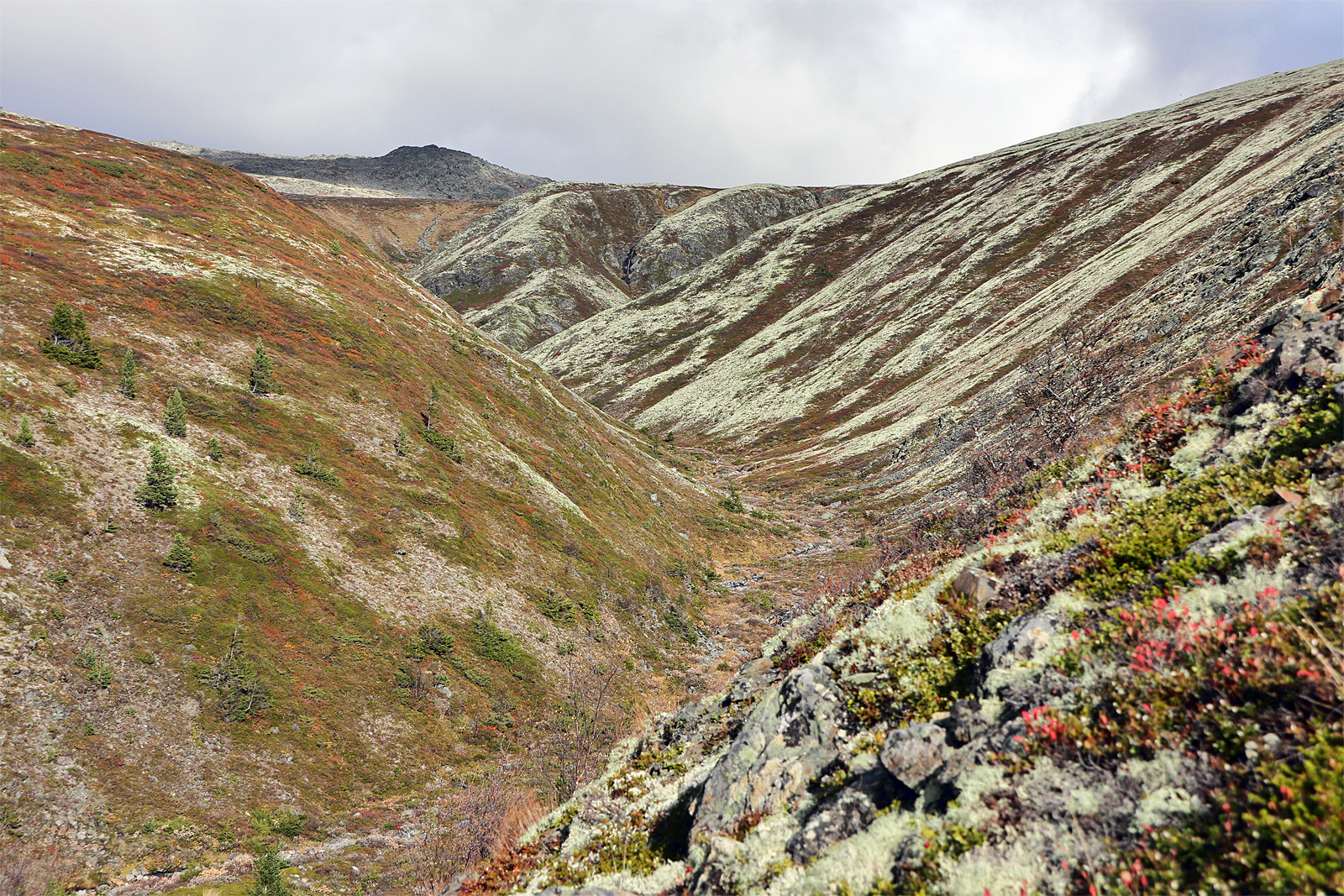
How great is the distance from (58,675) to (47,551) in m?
4.39

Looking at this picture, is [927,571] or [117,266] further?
[117,266]

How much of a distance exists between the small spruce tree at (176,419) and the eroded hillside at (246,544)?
142mm

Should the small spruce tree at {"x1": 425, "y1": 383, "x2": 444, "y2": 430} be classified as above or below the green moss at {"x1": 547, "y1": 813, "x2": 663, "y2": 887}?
above

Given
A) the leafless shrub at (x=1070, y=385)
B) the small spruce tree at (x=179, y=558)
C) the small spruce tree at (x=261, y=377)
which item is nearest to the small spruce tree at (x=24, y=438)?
the small spruce tree at (x=179, y=558)

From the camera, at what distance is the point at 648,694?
25859 millimetres

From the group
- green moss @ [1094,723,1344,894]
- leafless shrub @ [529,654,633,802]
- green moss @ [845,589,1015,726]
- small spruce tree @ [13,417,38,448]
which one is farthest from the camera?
small spruce tree @ [13,417,38,448]

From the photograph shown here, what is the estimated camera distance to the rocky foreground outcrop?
5.00 metres

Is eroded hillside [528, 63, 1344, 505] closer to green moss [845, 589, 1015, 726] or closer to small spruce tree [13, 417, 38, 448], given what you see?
green moss [845, 589, 1015, 726]

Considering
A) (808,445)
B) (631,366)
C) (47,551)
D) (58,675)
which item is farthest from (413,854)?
(631,366)

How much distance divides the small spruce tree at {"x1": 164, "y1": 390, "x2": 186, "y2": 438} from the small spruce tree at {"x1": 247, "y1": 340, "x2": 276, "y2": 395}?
454 cm

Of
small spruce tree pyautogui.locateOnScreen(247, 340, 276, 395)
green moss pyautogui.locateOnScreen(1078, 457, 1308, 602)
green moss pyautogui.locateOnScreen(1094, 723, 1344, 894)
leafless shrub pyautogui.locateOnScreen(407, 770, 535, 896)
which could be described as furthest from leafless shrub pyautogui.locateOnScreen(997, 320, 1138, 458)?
small spruce tree pyautogui.locateOnScreen(247, 340, 276, 395)

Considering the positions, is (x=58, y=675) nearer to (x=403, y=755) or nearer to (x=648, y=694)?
(x=403, y=755)

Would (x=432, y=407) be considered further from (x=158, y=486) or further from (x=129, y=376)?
(x=158, y=486)

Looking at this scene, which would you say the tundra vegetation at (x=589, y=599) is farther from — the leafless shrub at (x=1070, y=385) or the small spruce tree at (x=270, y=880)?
the leafless shrub at (x=1070, y=385)
